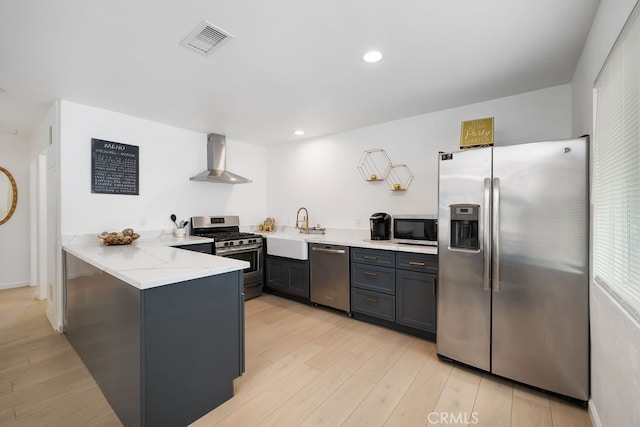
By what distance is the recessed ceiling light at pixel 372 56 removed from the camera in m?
1.97

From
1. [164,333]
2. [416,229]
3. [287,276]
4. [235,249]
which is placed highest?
[416,229]

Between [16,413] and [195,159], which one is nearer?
[16,413]

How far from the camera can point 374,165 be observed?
370 centimetres

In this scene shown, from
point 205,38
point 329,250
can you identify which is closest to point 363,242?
point 329,250

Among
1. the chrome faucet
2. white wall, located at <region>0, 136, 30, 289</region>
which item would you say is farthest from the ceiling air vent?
white wall, located at <region>0, 136, 30, 289</region>

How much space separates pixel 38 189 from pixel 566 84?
6.43 meters

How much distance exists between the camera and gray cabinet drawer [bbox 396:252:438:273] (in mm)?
2609

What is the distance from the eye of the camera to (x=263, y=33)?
1.74 m

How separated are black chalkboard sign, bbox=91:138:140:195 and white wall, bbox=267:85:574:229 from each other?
208 centimetres

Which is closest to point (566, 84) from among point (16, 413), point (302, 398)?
point (302, 398)

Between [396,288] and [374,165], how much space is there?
163 centimetres

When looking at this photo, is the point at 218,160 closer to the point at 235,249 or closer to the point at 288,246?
the point at 235,249

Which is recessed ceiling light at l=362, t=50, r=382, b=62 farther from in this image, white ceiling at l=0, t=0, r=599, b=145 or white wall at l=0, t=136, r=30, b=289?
white wall at l=0, t=136, r=30, b=289

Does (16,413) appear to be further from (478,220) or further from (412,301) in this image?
(478,220)
